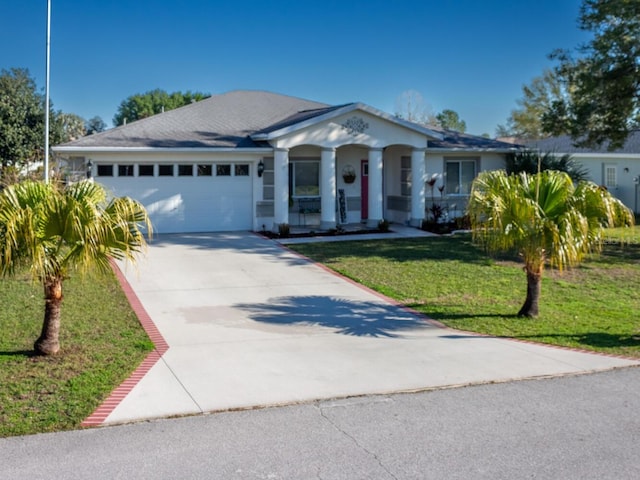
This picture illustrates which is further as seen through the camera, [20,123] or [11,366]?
[20,123]

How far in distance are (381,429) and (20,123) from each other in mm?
29984

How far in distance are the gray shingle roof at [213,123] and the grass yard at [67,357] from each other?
8.80 m

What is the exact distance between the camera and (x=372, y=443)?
633 cm

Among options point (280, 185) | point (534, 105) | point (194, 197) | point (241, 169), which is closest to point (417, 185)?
point (280, 185)

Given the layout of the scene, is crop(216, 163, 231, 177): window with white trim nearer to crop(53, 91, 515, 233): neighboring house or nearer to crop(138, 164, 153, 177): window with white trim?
crop(53, 91, 515, 233): neighboring house

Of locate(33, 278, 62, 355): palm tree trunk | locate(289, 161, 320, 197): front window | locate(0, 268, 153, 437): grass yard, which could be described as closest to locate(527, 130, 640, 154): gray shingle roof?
locate(289, 161, 320, 197): front window

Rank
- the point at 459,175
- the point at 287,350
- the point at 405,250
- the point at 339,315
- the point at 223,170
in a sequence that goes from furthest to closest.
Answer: the point at 459,175
the point at 223,170
the point at 405,250
the point at 339,315
the point at 287,350

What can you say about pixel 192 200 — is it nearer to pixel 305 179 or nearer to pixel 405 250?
pixel 305 179

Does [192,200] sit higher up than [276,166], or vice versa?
[276,166]

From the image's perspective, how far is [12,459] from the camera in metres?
5.85

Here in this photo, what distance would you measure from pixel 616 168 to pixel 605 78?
13222 millimetres

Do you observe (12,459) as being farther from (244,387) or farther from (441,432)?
(441,432)

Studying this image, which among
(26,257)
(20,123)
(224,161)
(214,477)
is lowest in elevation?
(214,477)

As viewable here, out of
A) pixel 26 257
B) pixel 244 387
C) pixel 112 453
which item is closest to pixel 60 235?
pixel 26 257
